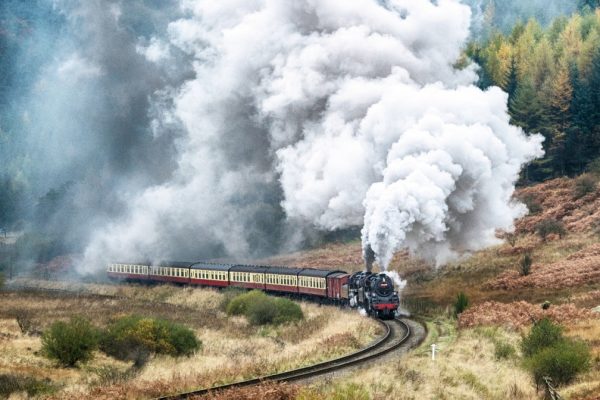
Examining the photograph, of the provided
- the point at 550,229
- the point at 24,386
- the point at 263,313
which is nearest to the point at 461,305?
the point at 263,313

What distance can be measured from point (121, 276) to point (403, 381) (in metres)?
43.8

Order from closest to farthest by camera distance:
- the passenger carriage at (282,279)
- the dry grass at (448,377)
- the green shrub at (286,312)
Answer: the dry grass at (448,377)
the green shrub at (286,312)
the passenger carriage at (282,279)

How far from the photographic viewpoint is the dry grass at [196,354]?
18188mm

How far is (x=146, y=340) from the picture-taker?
23750 mm

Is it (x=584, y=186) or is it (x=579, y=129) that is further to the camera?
(x=579, y=129)

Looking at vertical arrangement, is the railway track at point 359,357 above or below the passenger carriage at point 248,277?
below

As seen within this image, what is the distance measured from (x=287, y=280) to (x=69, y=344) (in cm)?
1973

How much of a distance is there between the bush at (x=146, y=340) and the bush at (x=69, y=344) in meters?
1.35

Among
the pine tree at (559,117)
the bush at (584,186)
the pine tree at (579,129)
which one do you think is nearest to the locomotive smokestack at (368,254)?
the bush at (584,186)

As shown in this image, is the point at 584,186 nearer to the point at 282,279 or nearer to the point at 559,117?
the point at 559,117

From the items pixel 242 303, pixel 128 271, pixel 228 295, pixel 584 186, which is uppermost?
pixel 584 186

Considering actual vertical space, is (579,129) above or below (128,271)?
above

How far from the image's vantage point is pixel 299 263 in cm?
5803

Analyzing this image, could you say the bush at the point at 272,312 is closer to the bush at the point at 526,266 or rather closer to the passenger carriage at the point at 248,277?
the passenger carriage at the point at 248,277
